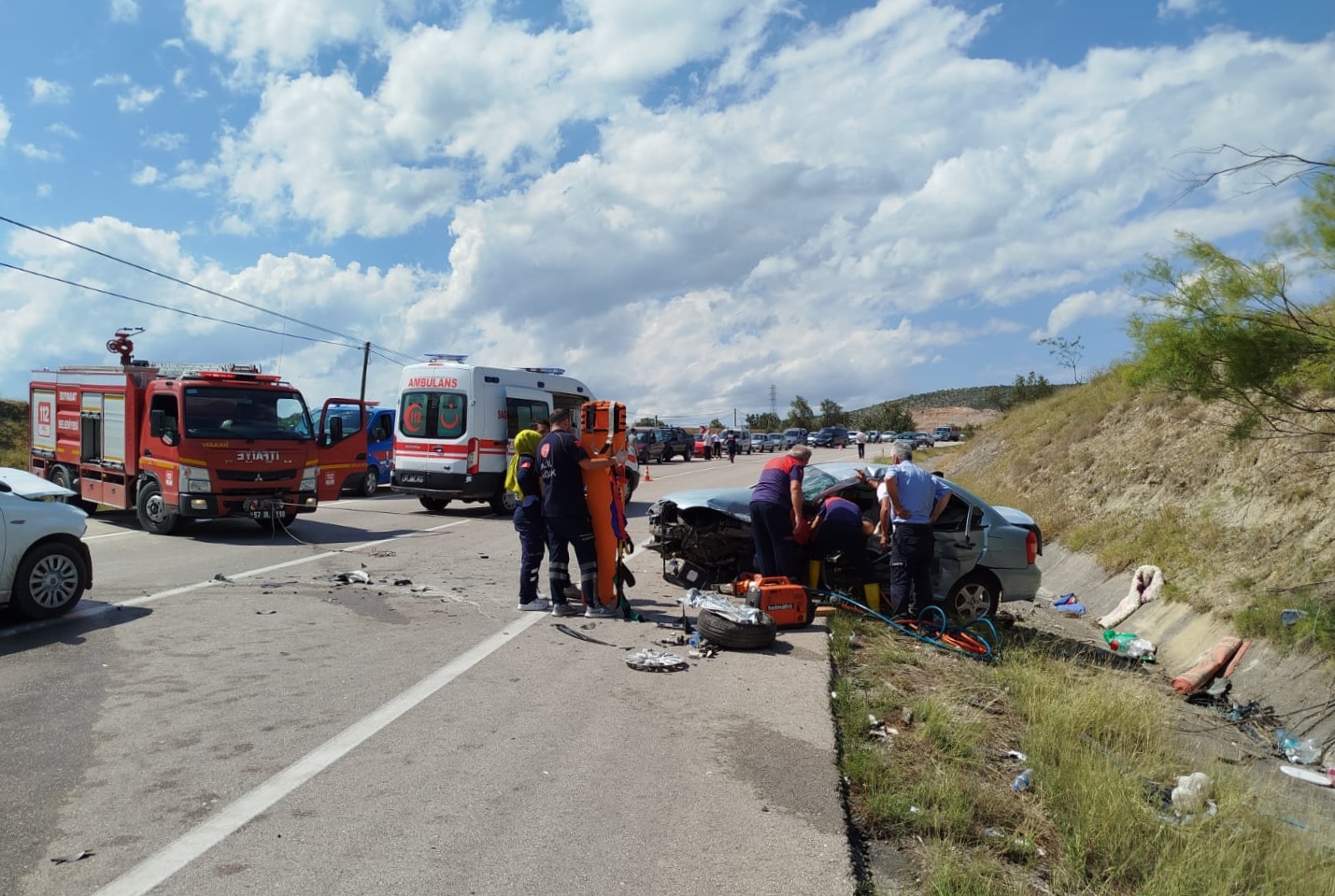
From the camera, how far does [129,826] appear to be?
384cm

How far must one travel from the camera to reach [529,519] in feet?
27.8

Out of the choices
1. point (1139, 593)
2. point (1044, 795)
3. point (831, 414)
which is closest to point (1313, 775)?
point (1044, 795)

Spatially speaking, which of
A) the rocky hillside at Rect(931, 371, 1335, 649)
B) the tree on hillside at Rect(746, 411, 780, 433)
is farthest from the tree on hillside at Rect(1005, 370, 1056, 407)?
the tree on hillside at Rect(746, 411, 780, 433)

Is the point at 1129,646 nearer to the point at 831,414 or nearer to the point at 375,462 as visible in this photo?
the point at 375,462

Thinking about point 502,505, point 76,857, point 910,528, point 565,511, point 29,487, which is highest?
point 29,487

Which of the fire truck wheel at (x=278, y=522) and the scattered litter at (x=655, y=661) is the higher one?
the fire truck wheel at (x=278, y=522)

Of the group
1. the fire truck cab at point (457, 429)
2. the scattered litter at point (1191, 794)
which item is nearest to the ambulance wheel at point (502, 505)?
the fire truck cab at point (457, 429)

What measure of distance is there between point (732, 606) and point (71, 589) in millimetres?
5582

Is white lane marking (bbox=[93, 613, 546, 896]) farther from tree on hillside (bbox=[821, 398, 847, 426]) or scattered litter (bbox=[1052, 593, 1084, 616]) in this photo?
tree on hillside (bbox=[821, 398, 847, 426])

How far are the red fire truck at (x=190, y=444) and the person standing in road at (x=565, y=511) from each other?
7.06 metres

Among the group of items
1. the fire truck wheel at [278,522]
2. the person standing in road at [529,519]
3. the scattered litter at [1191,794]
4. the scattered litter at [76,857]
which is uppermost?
the person standing in road at [529,519]

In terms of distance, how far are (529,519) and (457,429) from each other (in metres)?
8.61

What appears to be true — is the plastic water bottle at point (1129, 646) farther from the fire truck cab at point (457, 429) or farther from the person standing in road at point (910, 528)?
the fire truck cab at point (457, 429)

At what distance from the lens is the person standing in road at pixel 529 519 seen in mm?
8445
